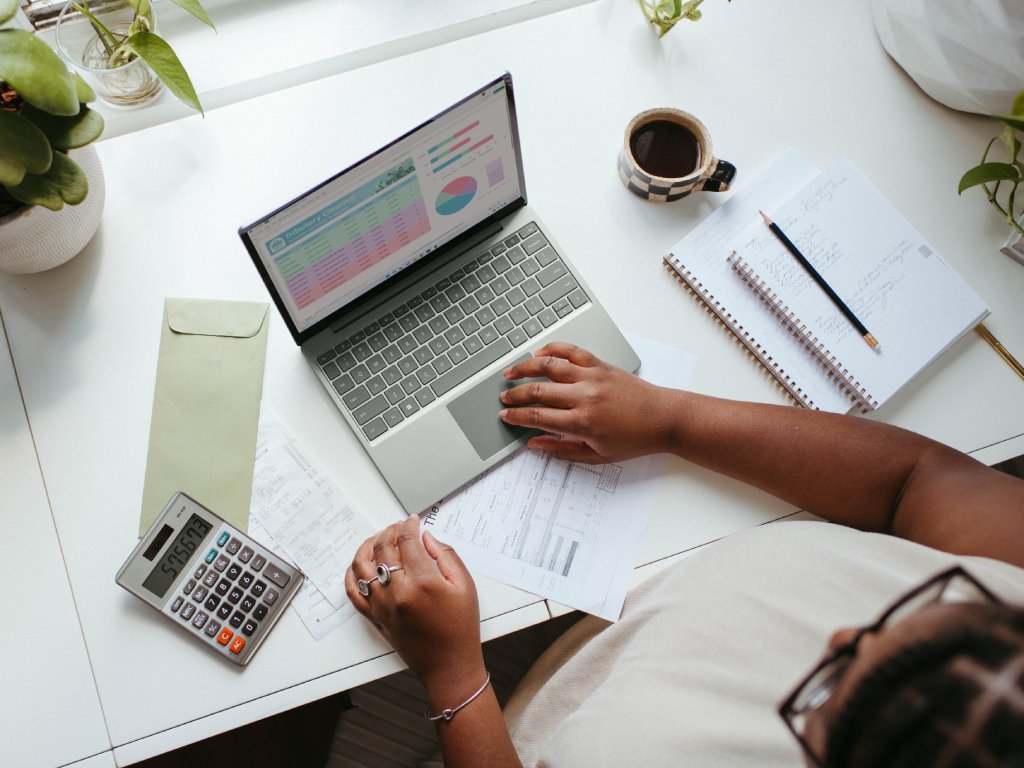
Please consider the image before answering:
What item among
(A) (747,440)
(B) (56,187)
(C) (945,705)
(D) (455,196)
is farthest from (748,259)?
(B) (56,187)

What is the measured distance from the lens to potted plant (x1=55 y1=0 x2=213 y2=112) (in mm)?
866

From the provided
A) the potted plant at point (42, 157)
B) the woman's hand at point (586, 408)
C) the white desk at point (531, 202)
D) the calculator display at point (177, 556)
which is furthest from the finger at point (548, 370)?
the potted plant at point (42, 157)

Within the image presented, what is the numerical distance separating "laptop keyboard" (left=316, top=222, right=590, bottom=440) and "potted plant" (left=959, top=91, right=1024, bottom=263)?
0.50 meters

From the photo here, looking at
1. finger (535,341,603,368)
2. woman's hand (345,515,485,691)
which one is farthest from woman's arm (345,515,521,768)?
finger (535,341,603,368)

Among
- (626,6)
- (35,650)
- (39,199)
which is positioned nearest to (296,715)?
(35,650)

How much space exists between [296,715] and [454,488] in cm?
68

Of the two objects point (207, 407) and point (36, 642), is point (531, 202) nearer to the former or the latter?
point (207, 407)

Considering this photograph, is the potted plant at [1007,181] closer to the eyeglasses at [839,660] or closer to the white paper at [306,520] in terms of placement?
the eyeglasses at [839,660]

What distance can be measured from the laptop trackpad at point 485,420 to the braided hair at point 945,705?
0.50m

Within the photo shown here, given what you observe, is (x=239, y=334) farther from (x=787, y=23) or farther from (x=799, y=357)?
(x=787, y=23)

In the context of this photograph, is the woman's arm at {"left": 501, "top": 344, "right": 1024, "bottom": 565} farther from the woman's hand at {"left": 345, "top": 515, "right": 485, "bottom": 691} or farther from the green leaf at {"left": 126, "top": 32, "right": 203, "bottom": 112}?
the green leaf at {"left": 126, "top": 32, "right": 203, "bottom": 112}

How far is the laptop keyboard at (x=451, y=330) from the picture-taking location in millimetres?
829

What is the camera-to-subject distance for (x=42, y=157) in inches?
25.9

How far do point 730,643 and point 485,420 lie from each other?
341mm
